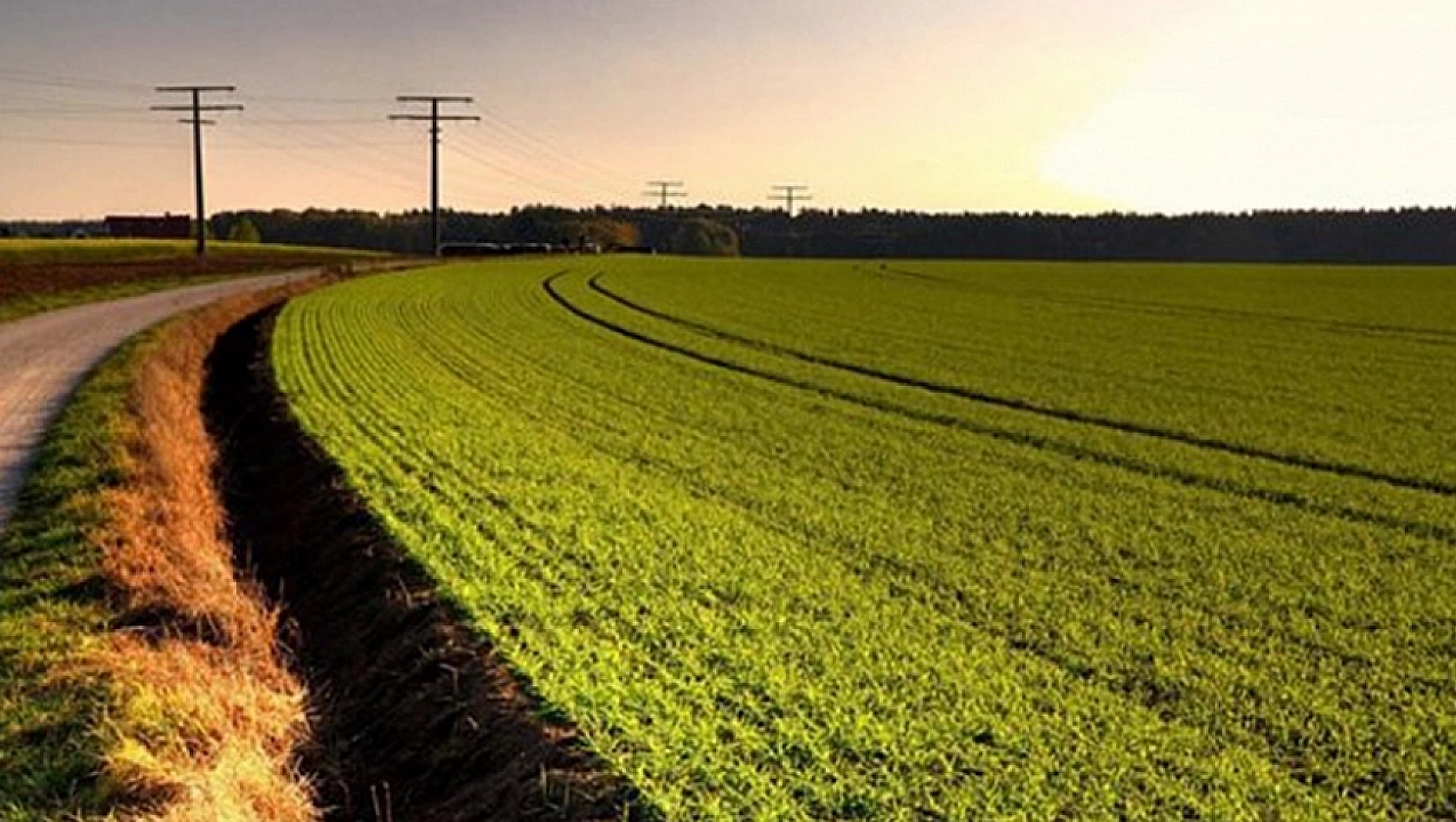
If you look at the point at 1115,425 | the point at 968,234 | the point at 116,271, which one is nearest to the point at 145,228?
the point at 116,271

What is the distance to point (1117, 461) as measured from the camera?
1509cm

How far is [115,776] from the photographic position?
6309mm

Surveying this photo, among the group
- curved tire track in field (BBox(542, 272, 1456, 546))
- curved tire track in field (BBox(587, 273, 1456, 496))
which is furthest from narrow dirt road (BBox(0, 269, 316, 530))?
curved tire track in field (BBox(587, 273, 1456, 496))

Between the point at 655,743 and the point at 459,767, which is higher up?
the point at 655,743

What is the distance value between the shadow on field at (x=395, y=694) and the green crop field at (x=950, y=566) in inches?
9.3

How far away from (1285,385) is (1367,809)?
61.1ft


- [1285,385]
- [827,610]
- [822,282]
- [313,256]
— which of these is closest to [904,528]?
[827,610]

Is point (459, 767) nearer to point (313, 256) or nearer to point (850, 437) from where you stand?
point (850, 437)

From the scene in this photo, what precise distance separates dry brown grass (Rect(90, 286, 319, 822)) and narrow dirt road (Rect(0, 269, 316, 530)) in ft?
4.96

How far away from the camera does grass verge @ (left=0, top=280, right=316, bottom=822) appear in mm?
6375

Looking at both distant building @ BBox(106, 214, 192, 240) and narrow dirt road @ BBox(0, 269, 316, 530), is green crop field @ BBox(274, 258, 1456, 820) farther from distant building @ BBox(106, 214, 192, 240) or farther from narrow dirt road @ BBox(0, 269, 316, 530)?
distant building @ BBox(106, 214, 192, 240)

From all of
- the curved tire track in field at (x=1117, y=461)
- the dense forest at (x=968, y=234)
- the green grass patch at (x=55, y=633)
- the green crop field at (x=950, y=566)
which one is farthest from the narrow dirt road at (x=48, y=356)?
the dense forest at (x=968, y=234)

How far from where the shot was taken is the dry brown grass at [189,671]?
6395 millimetres

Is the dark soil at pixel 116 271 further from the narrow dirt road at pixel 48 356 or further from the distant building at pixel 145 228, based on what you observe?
the distant building at pixel 145 228
